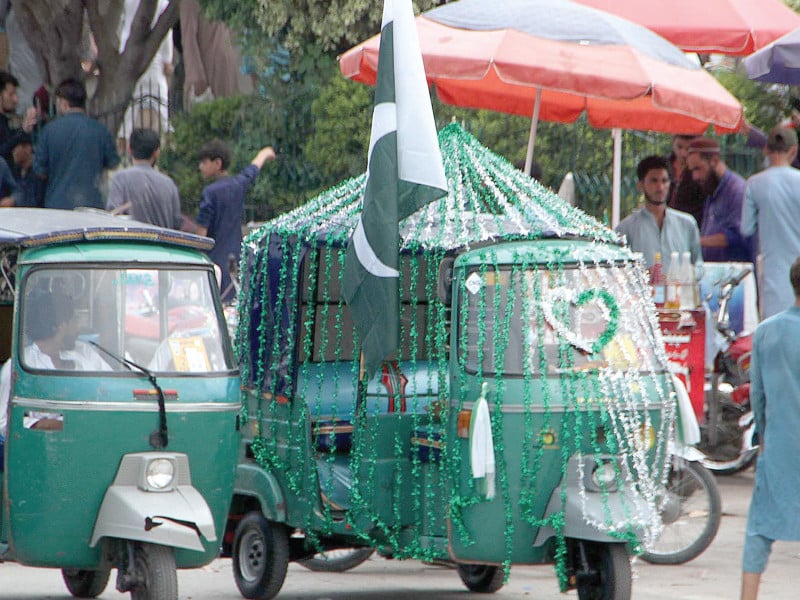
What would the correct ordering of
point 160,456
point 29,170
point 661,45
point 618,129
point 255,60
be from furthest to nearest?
point 255,60 → point 29,170 → point 618,129 → point 661,45 → point 160,456

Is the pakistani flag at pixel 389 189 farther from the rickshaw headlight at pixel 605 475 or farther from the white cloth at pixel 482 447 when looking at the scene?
the rickshaw headlight at pixel 605 475

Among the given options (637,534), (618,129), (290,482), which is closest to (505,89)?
(618,129)

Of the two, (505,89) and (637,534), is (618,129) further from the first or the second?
(637,534)

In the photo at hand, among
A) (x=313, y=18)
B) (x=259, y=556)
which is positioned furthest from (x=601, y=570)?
(x=313, y=18)

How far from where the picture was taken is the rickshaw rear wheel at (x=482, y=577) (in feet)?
24.5

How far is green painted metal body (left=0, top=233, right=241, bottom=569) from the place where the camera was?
6070 mm

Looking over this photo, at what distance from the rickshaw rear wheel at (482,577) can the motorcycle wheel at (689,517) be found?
949 millimetres

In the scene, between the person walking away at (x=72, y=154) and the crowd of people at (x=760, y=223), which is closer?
the crowd of people at (x=760, y=223)

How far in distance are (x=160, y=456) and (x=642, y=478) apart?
211 cm

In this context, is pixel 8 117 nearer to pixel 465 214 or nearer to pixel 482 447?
pixel 465 214

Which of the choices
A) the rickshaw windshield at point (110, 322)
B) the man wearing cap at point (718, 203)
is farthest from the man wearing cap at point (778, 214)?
the rickshaw windshield at point (110, 322)

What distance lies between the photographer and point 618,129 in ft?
36.7

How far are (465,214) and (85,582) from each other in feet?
8.51

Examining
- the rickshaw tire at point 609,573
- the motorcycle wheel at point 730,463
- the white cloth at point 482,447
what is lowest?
the rickshaw tire at point 609,573
